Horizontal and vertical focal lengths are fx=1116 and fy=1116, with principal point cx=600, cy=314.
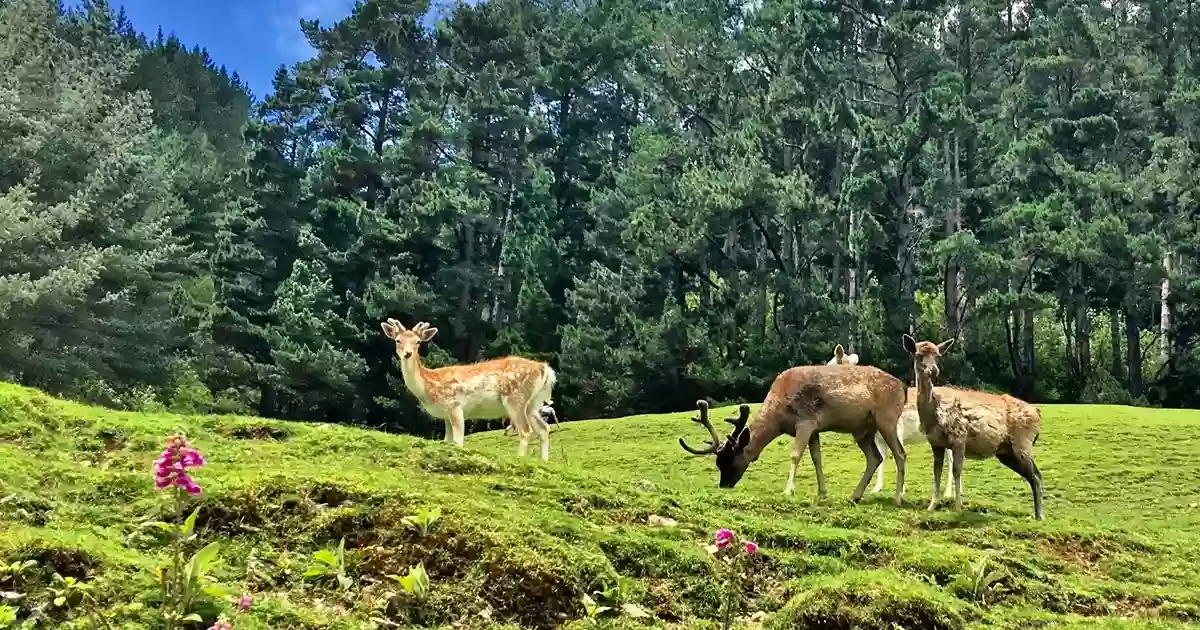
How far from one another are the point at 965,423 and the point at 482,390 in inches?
214

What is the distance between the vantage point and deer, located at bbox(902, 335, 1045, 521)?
11305mm

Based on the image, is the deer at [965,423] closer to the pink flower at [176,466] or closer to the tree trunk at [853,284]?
the pink flower at [176,466]

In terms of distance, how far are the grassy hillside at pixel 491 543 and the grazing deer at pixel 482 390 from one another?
2.13m

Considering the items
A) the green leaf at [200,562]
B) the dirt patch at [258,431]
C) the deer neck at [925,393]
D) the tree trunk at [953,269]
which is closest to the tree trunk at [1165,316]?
the tree trunk at [953,269]

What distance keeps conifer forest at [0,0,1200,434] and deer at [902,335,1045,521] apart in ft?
74.8

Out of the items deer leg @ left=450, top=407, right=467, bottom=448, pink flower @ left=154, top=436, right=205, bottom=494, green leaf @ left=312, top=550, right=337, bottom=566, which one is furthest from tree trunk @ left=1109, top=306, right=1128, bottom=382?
pink flower @ left=154, top=436, right=205, bottom=494

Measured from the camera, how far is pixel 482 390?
43.4 feet

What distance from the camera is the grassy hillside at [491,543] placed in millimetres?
5586

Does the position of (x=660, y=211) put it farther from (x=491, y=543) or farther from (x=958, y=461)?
(x=491, y=543)

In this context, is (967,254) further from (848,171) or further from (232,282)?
(232,282)

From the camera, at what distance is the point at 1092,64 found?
45562 mm

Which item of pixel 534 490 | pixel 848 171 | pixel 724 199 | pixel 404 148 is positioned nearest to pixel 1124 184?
pixel 848 171

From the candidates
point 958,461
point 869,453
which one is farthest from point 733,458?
point 958,461

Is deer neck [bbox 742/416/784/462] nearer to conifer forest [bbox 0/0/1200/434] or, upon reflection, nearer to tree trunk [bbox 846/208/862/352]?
conifer forest [bbox 0/0/1200/434]
